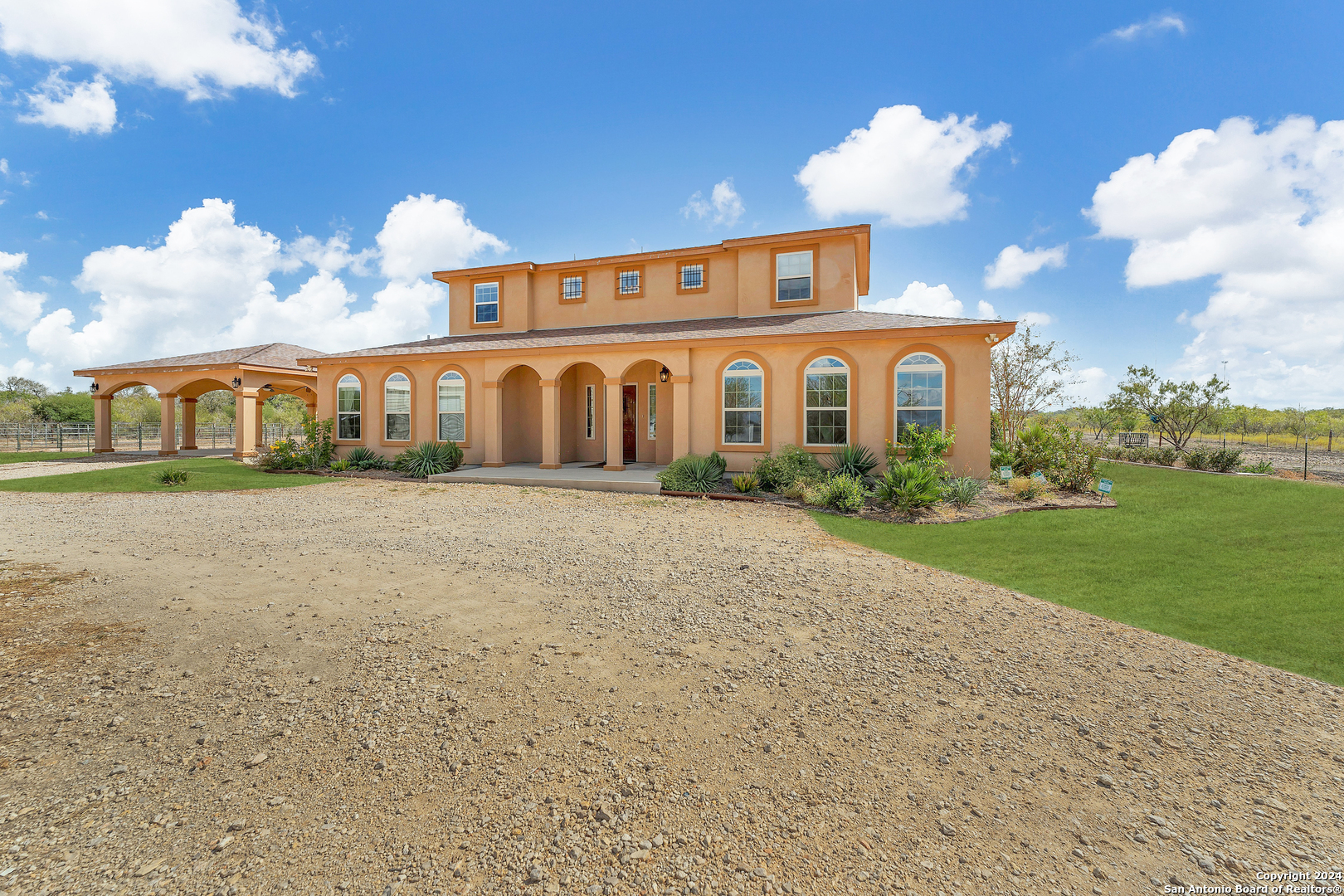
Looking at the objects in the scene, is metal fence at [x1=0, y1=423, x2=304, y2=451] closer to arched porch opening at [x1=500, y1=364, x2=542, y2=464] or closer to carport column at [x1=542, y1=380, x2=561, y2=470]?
arched porch opening at [x1=500, y1=364, x2=542, y2=464]

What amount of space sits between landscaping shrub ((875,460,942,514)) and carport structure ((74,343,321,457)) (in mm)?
20135

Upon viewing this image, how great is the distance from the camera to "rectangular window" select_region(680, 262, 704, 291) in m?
16.9

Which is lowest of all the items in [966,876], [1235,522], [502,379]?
[966,876]

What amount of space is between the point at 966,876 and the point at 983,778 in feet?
2.30

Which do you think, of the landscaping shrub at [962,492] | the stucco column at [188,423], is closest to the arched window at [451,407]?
the landscaping shrub at [962,492]

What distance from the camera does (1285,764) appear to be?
9.72 ft

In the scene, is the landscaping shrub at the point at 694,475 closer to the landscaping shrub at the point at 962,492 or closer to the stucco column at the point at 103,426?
the landscaping shrub at the point at 962,492

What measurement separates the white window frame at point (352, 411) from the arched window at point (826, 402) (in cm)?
1358

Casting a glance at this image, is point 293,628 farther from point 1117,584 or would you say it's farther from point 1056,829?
point 1117,584

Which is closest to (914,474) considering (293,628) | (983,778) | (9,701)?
(983,778)

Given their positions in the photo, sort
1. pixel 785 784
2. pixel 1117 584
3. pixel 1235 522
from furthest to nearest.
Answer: pixel 1235 522 < pixel 1117 584 < pixel 785 784

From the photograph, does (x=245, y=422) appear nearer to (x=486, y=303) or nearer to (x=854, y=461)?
(x=486, y=303)

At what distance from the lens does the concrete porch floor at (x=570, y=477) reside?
12867mm

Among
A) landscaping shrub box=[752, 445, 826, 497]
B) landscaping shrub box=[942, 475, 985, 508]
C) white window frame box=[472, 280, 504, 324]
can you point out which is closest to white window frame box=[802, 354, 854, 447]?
landscaping shrub box=[752, 445, 826, 497]
